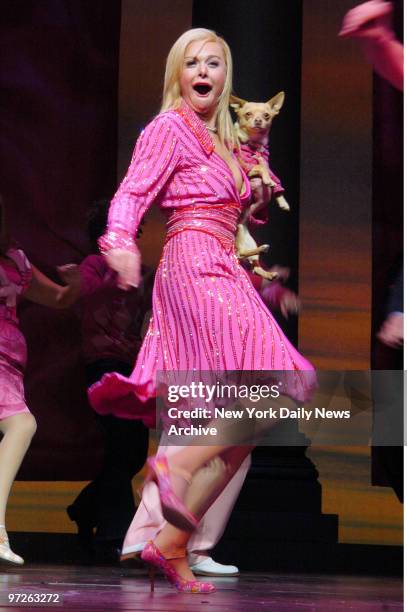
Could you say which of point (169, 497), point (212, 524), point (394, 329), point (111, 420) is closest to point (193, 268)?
point (169, 497)

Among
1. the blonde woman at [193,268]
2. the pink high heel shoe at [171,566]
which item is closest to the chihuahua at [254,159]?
the blonde woman at [193,268]

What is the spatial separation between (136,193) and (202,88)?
17.5 inches

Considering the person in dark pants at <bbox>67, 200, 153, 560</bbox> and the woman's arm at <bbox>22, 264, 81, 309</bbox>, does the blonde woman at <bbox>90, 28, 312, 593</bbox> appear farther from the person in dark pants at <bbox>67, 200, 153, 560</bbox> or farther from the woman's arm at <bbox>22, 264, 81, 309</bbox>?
the person in dark pants at <bbox>67, 200, 153, 560</bbox>

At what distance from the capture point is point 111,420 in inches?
206

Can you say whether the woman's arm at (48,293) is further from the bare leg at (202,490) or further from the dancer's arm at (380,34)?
the dancer's arm at (380,34)

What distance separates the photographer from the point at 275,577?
434 centimetres

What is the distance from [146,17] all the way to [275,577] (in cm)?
402

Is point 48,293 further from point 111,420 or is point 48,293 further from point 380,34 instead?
point 380,34

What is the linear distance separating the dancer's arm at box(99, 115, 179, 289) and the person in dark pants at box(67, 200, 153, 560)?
4.71 feet

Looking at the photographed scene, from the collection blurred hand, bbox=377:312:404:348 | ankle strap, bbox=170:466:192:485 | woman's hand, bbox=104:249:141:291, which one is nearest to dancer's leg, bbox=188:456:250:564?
ankle strap, bbox=170:466:192:485

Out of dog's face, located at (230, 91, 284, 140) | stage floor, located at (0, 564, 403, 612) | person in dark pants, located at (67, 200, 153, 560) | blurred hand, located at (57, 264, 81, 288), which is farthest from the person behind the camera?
person in dark pants, located at (67, 200, 153, 560)

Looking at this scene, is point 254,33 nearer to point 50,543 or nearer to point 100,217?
point 100,217

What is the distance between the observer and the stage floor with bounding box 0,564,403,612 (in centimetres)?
318

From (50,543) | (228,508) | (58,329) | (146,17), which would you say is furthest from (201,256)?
(146,17)
